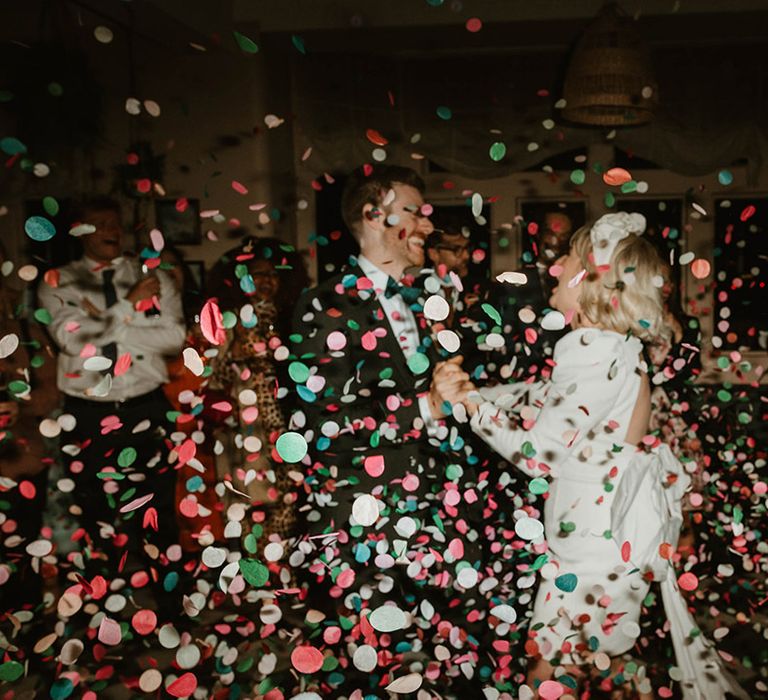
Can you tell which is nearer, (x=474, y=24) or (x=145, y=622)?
(x=145, y=622)

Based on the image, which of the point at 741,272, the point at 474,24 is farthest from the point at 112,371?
the point at 741,272

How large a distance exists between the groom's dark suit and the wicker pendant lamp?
1.00 meters

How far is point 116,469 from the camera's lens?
8.13 ft

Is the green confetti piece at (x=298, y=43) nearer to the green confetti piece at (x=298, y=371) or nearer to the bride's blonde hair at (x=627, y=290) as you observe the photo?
the green confetti piece at (x=298, y=371)

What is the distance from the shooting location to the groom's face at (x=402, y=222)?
2020 mm

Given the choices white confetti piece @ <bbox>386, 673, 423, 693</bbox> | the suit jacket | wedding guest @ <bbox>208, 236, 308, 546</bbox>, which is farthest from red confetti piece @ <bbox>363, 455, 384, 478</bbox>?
wedding guest @ <bbox>208, 236, 308, 546</bbox>

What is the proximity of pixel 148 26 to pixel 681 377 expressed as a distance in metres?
2.70

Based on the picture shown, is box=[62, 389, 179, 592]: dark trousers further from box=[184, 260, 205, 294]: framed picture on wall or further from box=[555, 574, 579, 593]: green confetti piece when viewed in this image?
box=[555, 574, 579, 593]: green confetti piece

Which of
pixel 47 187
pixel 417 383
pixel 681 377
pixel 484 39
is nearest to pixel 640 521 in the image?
pixel 417 383

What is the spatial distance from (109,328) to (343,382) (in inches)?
42.8

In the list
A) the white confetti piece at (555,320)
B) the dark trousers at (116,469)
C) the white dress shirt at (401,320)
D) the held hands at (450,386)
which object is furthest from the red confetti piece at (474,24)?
the dark trousers at (116,469)

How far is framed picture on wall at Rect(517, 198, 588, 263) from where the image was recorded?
376 centimetres

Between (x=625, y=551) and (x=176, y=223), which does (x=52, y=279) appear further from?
(x=625, y=551)

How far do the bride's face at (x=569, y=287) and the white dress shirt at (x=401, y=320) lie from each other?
0.41 metres
